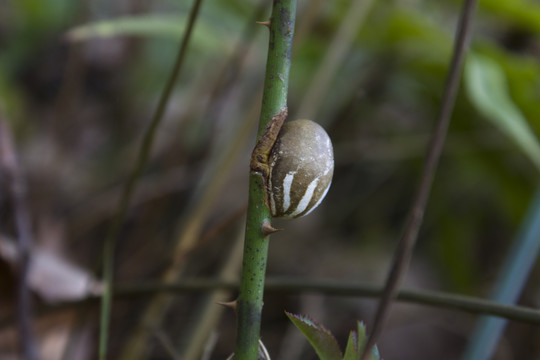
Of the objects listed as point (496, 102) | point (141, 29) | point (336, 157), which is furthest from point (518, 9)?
point (141, 29)

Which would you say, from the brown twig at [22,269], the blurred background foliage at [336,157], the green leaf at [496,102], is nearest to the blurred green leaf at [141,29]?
the blurred background foliage at [336,157]

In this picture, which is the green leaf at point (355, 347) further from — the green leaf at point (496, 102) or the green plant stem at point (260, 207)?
the green leaf at point (496, 102)

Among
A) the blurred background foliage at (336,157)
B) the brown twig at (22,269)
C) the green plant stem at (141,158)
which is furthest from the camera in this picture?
the blurred background foliage at (336,157)

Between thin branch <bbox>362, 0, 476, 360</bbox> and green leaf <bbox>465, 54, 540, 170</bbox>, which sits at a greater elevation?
green leaf <bbox>465, 54, 540, 170</bbox>

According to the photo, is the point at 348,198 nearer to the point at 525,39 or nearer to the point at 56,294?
the point at 525,39

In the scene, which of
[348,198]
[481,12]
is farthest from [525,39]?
[348,198]

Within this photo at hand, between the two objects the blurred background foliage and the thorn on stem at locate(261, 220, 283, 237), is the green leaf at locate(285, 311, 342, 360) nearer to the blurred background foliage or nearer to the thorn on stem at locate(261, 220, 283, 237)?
the thorn on stem at locate(261, 220, 283, 237)

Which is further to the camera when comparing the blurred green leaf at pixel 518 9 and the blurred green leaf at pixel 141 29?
the blurred green leaf at pixel 518 9

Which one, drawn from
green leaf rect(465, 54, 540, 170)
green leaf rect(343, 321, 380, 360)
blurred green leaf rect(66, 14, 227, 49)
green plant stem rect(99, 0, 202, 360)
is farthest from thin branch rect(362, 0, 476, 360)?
blurred green leaf rect(66, 14, 227, 49)
